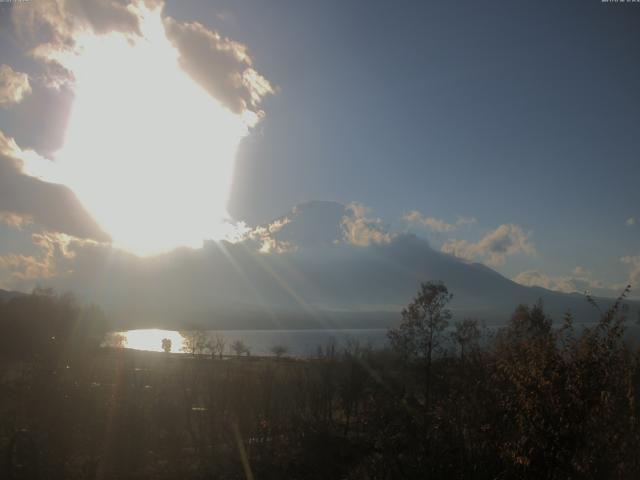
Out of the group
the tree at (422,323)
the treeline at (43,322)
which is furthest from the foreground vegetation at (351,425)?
the treeline at (43,322)

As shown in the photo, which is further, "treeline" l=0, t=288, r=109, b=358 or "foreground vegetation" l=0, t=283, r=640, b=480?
"treeline" l=0, t=288, r=109, b=358

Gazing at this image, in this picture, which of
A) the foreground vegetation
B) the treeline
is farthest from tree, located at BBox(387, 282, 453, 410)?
the treeline

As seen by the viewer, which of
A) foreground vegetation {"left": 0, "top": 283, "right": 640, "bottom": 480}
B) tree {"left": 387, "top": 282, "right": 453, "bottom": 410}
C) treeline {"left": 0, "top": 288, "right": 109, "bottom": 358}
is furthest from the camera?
treeline {"left": 0, "top": 288, "right": 109, "bottom": 358}

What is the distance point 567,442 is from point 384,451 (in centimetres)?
336

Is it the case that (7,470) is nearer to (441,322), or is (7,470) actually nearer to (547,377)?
(547,377)

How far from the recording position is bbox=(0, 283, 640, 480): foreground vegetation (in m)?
6.49

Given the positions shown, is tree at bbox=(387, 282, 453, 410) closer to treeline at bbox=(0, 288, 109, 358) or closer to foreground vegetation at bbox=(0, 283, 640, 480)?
foreground vegetation at bbox=(0, 283, 640, 480)

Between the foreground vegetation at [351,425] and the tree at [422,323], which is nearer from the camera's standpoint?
the foreground vegetation at [351,425]

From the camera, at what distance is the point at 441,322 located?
108ft

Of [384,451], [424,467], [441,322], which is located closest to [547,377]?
[424,467]

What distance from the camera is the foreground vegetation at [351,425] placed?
6492 millimetres

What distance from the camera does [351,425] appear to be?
21.8 meters

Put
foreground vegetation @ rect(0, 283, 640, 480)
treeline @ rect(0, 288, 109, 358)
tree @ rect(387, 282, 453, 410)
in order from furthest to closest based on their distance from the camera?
treeline @ rect(0, 288, 109, 358)
tree @ rect(387, 282, 453, 410)
foreground vegetation @ rect(0, 283, 640, 480)

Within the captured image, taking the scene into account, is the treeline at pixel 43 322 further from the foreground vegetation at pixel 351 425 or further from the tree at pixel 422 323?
the foreground vegetation at pixel 351 425
